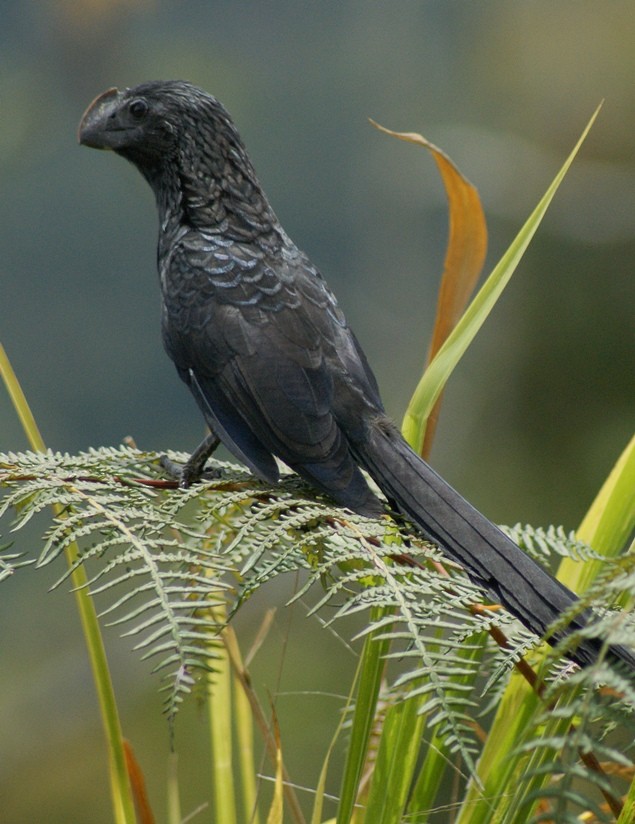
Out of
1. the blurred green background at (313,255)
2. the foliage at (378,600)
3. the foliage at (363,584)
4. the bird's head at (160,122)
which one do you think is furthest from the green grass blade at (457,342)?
the blurred green background at (313,255)

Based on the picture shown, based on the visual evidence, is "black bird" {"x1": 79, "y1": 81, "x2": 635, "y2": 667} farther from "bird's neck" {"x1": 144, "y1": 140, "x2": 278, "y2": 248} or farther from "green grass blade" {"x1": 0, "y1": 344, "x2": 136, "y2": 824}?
"green grass blade" {"x1": 0, "y1": 344, "x2": 136, "y2": 824}

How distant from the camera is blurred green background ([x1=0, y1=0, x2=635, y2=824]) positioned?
308cm

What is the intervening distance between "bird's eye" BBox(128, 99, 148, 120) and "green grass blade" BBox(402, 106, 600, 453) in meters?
0.68

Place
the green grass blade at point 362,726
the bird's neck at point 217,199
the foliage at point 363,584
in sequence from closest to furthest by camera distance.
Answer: the foliage at point 363,584
the green grass blade at point 362,726
the bird's neck at point 217,199

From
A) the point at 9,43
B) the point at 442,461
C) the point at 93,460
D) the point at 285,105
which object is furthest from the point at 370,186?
the point at 93,460

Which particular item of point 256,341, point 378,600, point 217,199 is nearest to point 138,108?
point 217,199

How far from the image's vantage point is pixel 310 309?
4.17 ft

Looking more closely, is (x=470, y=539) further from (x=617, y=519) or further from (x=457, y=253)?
Result: (x=457, y=253)

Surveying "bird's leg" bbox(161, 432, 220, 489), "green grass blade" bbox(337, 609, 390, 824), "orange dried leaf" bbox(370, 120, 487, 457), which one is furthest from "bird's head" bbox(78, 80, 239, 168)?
"green grass blade" bbox(337, 609, 390, 824)

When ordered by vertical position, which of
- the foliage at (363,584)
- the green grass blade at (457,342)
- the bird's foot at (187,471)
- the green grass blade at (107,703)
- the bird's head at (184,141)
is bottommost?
the green grass blade at (107,703)

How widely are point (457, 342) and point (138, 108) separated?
28.9 inches

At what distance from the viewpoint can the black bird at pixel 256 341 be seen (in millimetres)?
995

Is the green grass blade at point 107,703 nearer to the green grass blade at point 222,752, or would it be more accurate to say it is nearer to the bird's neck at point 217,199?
the green grass blade at point 222,752

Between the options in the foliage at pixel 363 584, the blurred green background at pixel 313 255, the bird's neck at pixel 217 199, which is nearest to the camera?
the foliage at pixel 363 584
